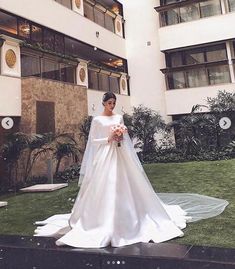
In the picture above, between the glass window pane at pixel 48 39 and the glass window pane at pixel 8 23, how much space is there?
1.34 m

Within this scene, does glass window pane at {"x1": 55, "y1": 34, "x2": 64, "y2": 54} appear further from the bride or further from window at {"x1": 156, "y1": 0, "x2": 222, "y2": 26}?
the bride

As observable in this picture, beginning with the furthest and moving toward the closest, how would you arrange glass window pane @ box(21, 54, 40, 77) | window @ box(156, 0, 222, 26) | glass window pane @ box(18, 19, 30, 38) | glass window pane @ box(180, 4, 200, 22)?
glass window pane @ box(180, 4, 200, 22) → window @ box(156, 0, 222, 26) → glass window pane @ box(18, 19, 30, 38) → glass window pane @ box(21, 54, 40, 77)

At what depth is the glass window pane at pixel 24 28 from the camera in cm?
1047

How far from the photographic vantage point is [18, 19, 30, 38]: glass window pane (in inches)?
412

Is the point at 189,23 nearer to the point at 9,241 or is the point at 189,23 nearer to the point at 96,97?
the point at 96,97

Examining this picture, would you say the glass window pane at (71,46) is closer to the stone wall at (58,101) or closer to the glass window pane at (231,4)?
the stone wall at (58,101)

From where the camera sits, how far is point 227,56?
14672mm

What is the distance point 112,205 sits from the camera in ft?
11.4

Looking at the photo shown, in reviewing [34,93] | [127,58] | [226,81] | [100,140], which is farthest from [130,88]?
[100,140]

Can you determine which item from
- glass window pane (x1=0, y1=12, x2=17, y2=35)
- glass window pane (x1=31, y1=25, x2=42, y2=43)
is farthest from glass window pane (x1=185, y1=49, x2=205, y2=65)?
glass window pane (x1=0, y1=12, x2=17, y2=35)

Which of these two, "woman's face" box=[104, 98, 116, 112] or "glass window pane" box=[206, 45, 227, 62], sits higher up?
"glass window pane" box=[206, 45, 227, 62]

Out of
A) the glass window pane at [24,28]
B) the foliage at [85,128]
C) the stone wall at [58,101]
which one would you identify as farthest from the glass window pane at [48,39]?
the foliage at [85,128]

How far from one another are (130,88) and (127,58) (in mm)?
1663

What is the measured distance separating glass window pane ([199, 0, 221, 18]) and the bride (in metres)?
12.6
